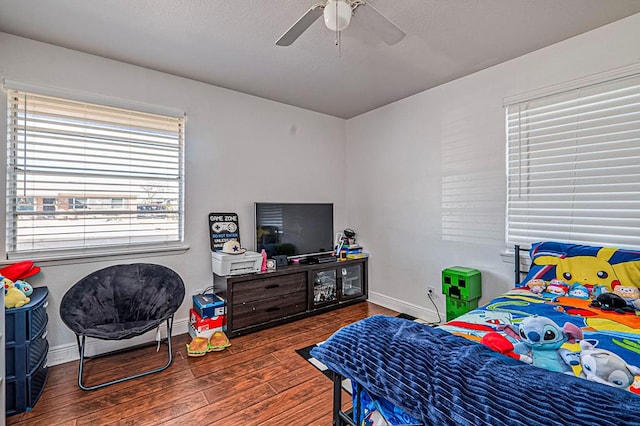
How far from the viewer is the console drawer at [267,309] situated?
2.99 m

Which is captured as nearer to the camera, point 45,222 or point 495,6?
point 495,6

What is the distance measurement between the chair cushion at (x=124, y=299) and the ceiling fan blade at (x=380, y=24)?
8.17ft

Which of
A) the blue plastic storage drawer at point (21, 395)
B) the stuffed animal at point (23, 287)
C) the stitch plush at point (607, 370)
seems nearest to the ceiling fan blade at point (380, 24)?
the stitch plush at point (607, 370)

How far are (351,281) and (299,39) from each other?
9.63 ft

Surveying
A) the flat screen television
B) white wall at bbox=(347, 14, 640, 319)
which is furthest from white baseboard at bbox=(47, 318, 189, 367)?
white wall at bbox=(347, 14, 640, 319)

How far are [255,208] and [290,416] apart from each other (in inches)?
85.0

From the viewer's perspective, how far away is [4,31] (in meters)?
2.30

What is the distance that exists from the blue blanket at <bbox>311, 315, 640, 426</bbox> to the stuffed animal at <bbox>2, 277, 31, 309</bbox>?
205cm

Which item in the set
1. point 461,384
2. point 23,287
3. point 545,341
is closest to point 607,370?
point 545,341

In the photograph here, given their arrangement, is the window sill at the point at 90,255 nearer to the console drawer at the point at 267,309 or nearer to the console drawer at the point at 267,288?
the console drawer at the point at 267,288

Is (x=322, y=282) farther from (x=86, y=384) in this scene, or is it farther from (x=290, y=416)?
(x=86, y=384)

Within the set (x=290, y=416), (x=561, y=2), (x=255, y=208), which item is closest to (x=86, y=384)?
(x=290, y=416)

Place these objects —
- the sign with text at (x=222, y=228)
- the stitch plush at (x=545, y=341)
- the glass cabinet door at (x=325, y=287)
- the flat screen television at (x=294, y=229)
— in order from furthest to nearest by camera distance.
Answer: the glass cabinet door at (x=325, y=287)
the flat screen television at (x=294, y=229)
the sign with text at (x=222, y=228)
the stitch plush at (x=545, y=341)

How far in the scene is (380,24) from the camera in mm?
1754
